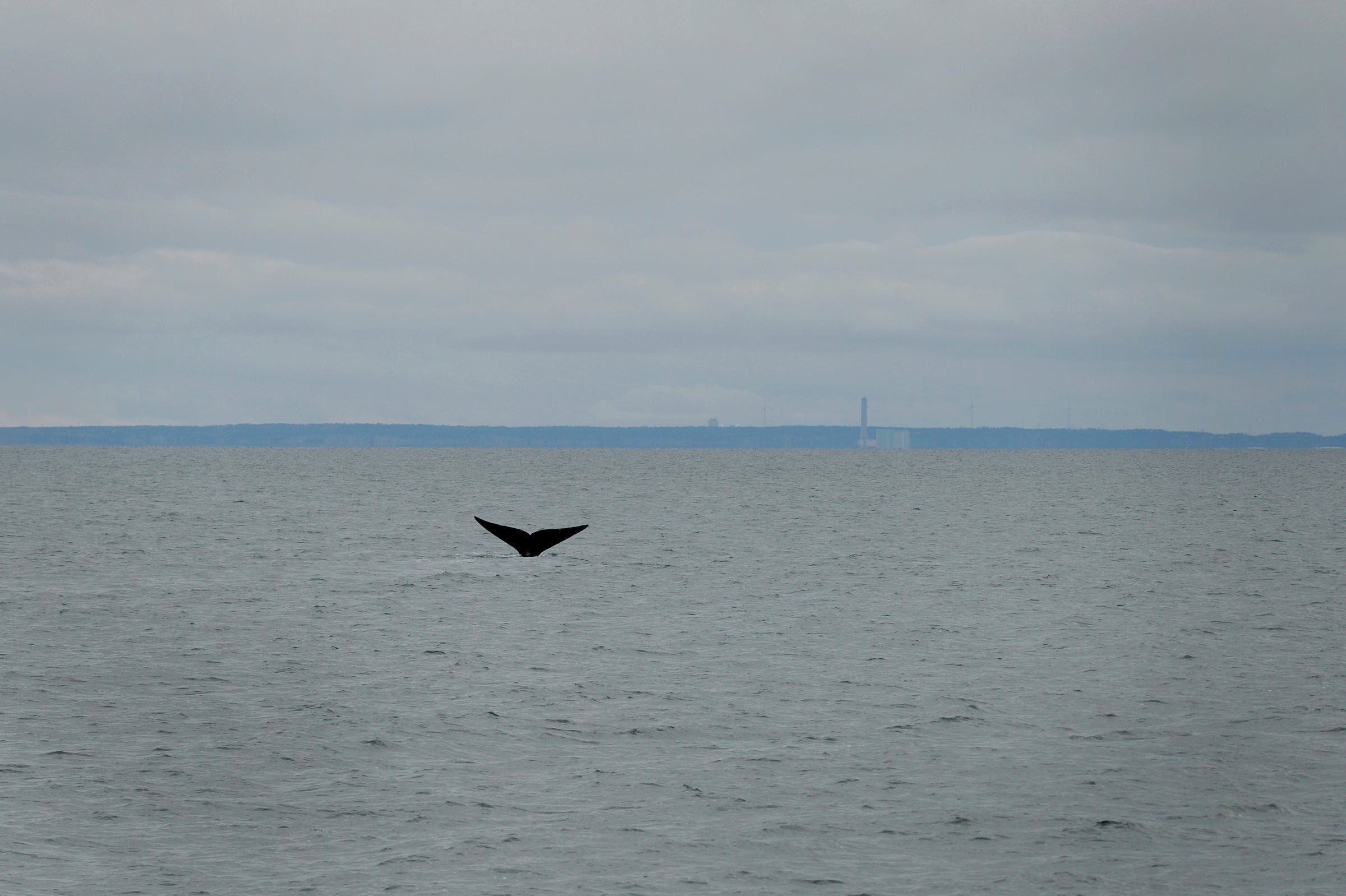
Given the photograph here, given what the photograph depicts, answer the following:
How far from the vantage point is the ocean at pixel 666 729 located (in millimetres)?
19641

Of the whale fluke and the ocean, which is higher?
the whale fluke

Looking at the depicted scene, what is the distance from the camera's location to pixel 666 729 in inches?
1105

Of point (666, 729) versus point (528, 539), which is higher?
point (528, 539)

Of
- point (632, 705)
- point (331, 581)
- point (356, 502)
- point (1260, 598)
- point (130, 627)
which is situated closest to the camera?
point (632, 705)

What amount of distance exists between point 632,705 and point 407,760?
669cm

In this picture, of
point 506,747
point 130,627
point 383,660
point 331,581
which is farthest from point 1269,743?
point 331,581

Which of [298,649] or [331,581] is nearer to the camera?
[298,649]

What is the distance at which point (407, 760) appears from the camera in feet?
82.7

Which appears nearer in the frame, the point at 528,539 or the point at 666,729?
the point at 666,729

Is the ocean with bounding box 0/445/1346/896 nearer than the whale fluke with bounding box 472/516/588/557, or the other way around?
the ocean with bounding box 0/445/1346/896

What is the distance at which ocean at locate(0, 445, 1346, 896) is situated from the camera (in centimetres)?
1964

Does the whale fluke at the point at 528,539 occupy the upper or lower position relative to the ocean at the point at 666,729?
upper

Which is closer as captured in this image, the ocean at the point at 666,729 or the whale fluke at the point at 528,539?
the ocean at the point at 666,729

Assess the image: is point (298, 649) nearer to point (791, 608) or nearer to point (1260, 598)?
point (791, 608)
